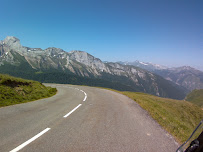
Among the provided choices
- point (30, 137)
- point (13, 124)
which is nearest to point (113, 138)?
point (30, 137)

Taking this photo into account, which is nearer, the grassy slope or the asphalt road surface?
the asphalt road surface

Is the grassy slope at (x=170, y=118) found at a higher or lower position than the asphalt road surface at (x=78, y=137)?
lower

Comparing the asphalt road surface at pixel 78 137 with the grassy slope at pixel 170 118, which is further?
the grassy slope at pixel 170 118

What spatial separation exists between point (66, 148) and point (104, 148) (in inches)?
48.1

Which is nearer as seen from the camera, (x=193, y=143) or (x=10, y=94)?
(x=193, y=143)

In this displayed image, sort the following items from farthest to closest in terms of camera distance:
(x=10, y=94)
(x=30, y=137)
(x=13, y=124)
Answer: (x=10, y=94) < (x=13, y=124) < (x=30, y=137)

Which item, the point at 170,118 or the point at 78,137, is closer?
the point at 78,137

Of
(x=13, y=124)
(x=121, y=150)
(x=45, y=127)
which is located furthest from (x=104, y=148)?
(x=13, y=124)

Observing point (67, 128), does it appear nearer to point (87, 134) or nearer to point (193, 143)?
point (87, 134)

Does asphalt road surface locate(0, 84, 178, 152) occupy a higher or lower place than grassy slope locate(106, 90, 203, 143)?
higher

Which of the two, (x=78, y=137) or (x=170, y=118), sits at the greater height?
(x=78, y=137)

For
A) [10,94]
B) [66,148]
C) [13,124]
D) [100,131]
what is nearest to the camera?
[66,148]

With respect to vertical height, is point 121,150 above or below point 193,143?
below

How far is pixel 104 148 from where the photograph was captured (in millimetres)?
4551
